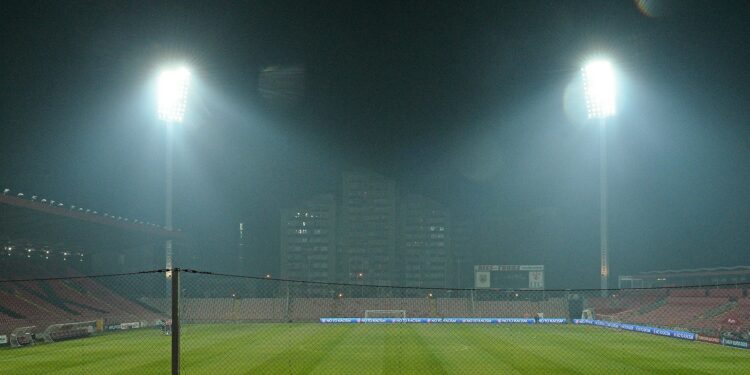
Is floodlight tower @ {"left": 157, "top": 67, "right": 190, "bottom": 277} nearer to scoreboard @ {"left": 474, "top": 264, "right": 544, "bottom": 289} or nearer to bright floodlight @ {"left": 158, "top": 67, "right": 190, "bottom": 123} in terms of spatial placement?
bright floodlight @ {"left": 158, "top": 67, "right": 190, "bottom": 123}

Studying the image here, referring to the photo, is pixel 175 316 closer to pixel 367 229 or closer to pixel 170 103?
pixel 170 103

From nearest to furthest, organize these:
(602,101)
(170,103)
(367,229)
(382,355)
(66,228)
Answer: (382,355), (66,228), (170,103), (602,101), (367,229)

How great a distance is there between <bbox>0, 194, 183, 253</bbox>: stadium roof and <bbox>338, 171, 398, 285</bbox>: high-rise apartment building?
49.8 metres

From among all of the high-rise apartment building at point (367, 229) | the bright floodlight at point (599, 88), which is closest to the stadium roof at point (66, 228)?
the bright floodlight at point (599, 88)

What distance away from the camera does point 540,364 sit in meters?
25.8

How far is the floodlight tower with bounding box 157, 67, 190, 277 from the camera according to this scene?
56.3m

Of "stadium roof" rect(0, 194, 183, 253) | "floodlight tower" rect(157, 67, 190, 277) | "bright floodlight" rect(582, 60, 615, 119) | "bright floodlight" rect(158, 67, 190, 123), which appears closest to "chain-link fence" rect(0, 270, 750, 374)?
"stadium roof" rect(0, 194, 183, 253)

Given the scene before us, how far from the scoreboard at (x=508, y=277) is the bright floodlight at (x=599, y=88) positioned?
1886 cm

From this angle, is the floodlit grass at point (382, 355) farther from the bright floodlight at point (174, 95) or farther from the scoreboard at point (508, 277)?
the scoreboard at point (508, 277)

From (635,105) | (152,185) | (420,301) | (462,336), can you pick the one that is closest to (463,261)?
(420,301)

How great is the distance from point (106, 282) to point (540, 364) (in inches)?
1858

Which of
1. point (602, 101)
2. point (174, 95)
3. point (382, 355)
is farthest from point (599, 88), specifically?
point (174, 95)

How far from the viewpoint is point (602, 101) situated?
59.2 meters

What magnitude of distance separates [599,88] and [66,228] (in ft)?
163
